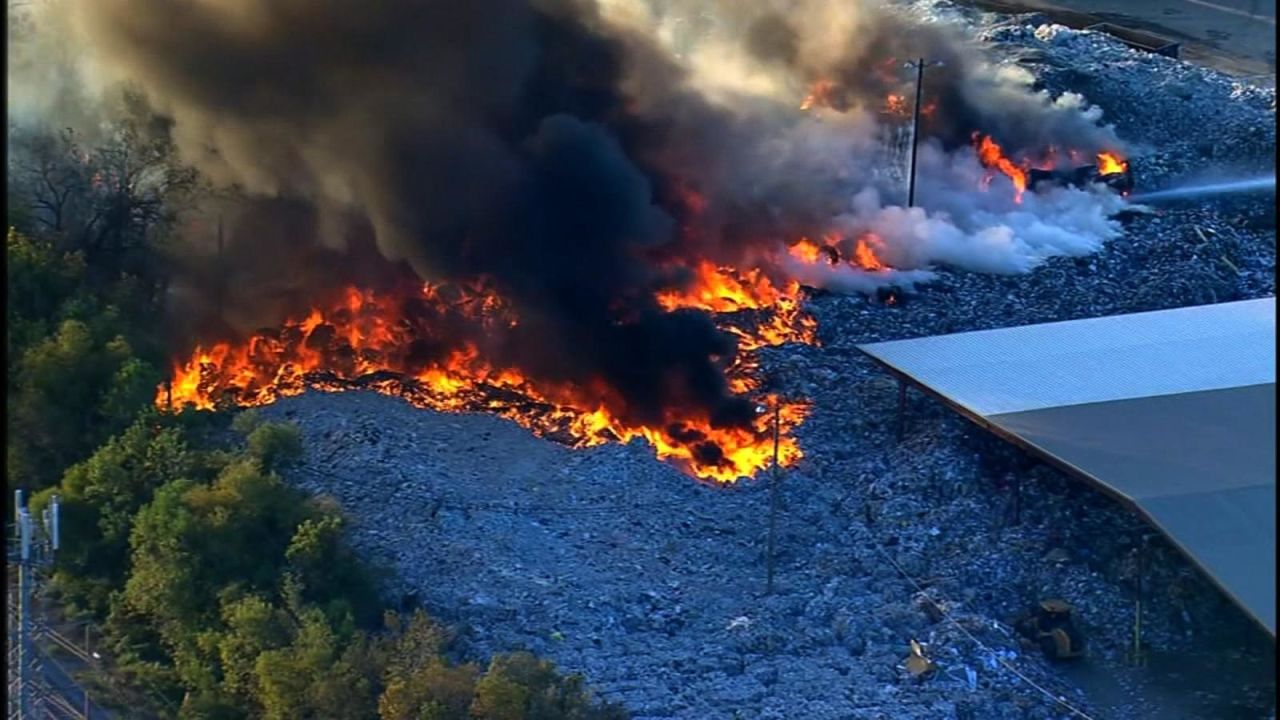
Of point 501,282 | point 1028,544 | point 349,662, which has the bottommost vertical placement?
point 349,662

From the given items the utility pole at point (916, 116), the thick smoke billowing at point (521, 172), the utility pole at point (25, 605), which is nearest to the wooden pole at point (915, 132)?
the utility pole at point (916, 116)

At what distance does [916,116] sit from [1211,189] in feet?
25.7

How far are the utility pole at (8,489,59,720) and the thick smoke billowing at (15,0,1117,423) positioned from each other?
32.1 feet

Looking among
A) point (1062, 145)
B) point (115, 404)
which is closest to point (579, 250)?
point (115, 404)

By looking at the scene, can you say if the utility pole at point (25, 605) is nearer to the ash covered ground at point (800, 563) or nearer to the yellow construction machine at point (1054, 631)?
the ash covered ground at point (800, 563)

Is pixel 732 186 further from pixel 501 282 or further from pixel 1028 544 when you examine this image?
pixel 1028 544

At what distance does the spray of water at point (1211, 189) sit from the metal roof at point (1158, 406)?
9.34 metres

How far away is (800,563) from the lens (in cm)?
2706

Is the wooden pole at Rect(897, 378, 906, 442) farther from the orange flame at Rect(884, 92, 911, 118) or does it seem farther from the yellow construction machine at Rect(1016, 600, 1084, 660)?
the orange flame at Rect(884, 92, 911, 118)

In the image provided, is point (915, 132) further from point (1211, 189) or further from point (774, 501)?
point (774, 501)

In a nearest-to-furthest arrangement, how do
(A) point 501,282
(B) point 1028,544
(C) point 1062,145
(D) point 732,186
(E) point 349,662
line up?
(E) point 349,662 < (B) point 1028,544 < (A) point 501,282 < (D) point 732,186 < (C) point 1062,145

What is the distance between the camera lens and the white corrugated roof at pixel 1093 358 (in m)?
29.1

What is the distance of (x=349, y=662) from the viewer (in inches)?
877

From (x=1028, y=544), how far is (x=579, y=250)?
1083cm
